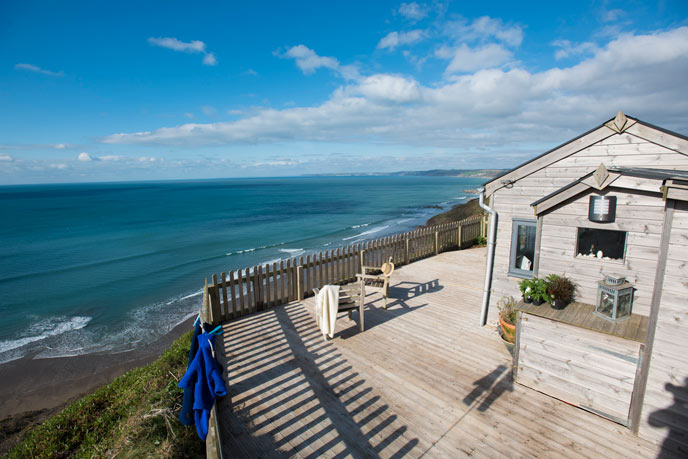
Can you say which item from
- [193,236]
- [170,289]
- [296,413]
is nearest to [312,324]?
[296,413]

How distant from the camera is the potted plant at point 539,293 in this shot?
493cm

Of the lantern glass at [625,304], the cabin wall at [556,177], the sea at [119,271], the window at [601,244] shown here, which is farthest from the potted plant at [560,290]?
the sea at [119,271]

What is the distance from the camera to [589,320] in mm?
4469

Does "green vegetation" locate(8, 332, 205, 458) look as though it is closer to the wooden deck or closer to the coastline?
the wooden deck

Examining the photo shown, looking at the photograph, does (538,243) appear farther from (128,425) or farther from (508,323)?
(128,425)

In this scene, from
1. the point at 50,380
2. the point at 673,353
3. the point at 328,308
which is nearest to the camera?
the point at 673,353

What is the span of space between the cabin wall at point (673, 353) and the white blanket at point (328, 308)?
4709 mm

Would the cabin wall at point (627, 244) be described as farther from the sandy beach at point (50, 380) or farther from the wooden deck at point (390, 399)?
the sandy beach at point (50, 380)

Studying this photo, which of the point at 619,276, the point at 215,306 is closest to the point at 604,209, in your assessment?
the point at 619,276

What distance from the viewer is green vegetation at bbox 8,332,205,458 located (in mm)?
3709

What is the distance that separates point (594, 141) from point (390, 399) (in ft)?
18.7

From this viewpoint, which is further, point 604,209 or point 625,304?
point 604,209

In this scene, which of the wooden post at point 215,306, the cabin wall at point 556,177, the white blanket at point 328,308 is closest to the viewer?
the cabin wall at point 556,177

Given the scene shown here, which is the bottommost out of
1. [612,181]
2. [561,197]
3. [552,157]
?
[561,197]
